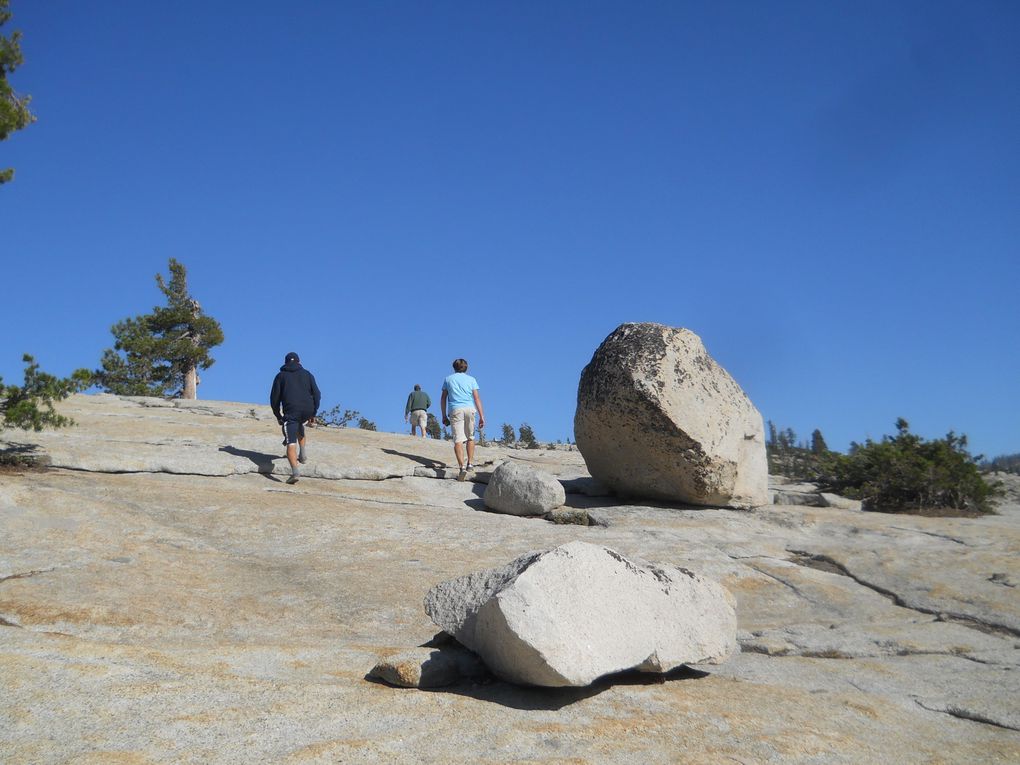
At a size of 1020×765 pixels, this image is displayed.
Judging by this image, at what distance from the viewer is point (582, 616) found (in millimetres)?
4750

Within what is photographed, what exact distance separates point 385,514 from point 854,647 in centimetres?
621

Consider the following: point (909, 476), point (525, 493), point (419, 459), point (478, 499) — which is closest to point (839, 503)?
point (909, 476)

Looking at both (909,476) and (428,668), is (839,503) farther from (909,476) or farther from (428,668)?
(428,668)

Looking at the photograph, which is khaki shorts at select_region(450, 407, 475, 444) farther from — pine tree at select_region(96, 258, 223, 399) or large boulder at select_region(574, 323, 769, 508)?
pine tree at select_region(96, 258, 223, 399)

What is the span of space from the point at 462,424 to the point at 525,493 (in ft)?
7.58

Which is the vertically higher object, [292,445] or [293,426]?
[293,426]

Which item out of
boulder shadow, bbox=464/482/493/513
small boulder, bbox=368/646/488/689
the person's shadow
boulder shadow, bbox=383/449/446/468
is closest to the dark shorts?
the person's shadow

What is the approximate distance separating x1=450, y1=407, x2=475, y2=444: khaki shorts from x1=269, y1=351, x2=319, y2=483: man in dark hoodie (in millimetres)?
2349

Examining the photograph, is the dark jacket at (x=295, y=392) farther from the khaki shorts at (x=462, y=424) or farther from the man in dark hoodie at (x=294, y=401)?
the khaki shorts at (x=462, y=424)

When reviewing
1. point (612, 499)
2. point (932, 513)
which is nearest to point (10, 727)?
point (612, 499)

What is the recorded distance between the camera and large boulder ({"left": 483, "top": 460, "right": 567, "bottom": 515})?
11.6 m

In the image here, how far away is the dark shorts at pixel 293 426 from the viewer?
12406 mm

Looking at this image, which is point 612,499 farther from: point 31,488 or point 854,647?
point 31,488

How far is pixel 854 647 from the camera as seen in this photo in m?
6.76
